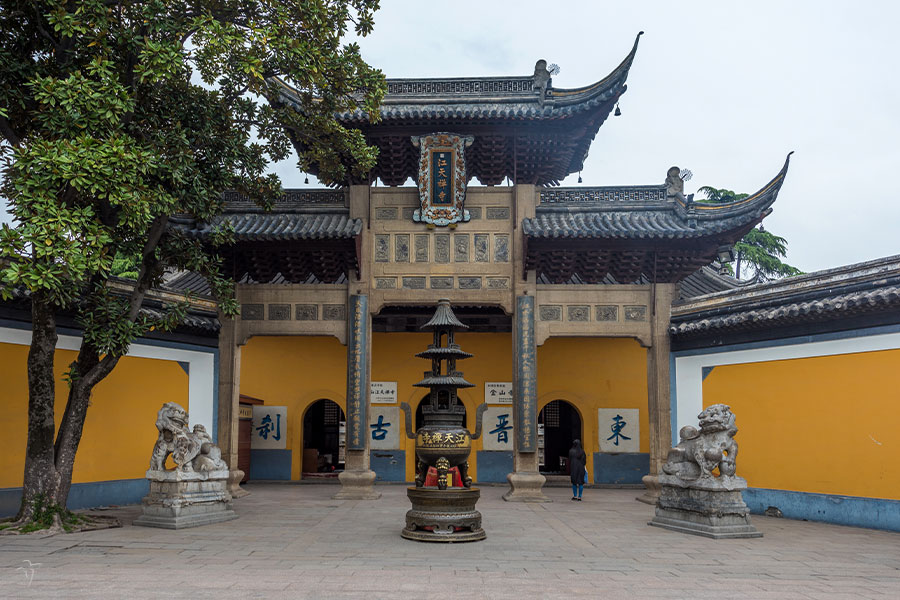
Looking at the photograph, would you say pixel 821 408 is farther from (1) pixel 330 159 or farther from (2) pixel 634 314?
(1) pixel 330 159

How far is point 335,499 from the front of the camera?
11438 millimetres

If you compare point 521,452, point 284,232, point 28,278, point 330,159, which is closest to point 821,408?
point 521,452

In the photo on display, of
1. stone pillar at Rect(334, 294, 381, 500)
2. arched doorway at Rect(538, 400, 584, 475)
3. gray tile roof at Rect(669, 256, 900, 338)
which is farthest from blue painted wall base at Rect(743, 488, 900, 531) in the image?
stone pillar at Rect(334, 294, 381, 500)

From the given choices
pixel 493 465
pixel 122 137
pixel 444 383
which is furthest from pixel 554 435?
pixel 122 137

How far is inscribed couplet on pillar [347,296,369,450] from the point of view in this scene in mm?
11633

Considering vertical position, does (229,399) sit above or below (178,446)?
above

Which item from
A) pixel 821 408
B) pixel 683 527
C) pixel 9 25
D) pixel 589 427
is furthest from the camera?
pixel 589 427

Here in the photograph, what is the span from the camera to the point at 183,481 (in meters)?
8.56

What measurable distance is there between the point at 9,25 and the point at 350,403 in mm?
7218

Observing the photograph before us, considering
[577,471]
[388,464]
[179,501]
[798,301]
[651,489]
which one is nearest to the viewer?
[179,501]

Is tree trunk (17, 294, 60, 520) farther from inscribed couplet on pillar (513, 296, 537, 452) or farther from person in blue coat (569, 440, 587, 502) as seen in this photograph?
person in blue coat (569, 440, 587, 502)

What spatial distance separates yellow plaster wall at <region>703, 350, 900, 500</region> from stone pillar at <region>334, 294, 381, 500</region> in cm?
606

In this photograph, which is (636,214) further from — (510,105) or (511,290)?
(510,105)

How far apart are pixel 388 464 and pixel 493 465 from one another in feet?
7.46
